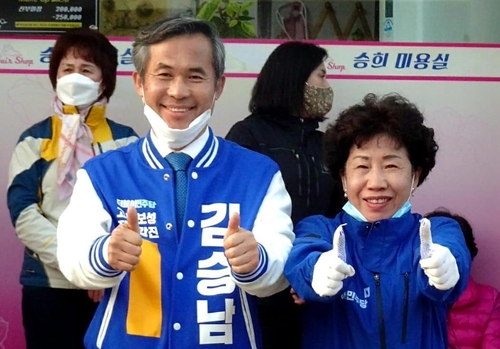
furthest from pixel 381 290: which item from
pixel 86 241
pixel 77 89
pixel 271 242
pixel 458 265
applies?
pixel 77 89

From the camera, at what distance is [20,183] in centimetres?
382

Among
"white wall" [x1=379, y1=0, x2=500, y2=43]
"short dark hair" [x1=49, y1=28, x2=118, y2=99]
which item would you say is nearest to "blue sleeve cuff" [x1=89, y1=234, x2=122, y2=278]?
"short dark hair" [x1=49, y1=28, x2=118, y2=99]

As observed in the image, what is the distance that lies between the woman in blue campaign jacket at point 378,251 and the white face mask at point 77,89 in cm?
143

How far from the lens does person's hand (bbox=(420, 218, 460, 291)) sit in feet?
7.91

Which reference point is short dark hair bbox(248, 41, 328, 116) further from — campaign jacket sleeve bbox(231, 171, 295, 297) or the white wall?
campaign jacket sleeve bbox(231, 171, 295, 297)

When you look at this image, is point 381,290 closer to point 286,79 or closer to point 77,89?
point 286,79

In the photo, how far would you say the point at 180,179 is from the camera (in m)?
2.60

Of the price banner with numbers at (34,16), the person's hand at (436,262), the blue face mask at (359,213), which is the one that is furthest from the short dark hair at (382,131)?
the price banner with numbers at (34,16)

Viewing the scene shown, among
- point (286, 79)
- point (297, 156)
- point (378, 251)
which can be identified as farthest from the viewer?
point (286, 79)

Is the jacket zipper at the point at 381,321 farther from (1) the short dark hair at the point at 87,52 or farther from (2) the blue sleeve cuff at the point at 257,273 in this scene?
(1) the short dark hair at the point at 87,52

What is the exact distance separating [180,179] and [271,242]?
0.99 feet

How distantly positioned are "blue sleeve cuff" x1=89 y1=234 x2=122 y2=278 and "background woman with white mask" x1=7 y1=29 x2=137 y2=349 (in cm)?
137

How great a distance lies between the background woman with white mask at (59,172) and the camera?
12.4 feet

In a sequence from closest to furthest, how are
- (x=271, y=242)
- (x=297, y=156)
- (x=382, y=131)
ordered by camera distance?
1. (x=271, y=242)
2. (x=382, y=131)
3. (x=297, y=156)
